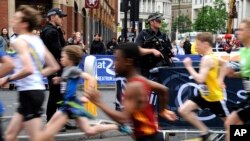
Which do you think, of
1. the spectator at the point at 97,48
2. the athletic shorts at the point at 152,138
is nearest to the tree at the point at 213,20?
the spectator at the point at 97,48

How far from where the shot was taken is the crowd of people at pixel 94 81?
4699 mm

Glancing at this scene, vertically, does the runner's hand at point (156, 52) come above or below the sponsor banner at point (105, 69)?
above

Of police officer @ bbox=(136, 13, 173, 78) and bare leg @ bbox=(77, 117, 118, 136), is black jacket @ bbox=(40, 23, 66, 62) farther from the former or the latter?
bare leg @ bbox=(77, 117, 118, 136)

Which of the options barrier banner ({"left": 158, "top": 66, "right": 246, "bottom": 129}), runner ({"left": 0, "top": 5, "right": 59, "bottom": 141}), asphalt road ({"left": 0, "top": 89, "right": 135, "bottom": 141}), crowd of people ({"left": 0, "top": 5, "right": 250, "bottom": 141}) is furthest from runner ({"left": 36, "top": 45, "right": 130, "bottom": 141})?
barrier banner ({"left": 158, "top": 66, "right": 246, "bottom": 129})

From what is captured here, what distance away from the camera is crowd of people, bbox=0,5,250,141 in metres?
4.70

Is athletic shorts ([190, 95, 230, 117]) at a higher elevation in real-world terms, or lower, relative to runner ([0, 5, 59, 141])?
lower

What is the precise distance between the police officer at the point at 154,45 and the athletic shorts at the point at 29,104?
124 inches

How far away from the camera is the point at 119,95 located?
9422 millimetres

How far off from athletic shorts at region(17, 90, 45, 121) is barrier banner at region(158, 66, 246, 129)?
9.83ft

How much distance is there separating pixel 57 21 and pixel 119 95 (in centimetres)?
166

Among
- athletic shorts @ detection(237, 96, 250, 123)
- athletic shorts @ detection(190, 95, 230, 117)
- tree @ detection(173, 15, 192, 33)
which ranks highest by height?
athletic shorts @ detection(237, 96, 250, 123)

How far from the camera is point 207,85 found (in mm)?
7430

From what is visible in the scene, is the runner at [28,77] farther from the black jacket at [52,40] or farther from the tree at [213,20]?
the tree at [213,20]

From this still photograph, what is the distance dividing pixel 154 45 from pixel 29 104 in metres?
3.50
